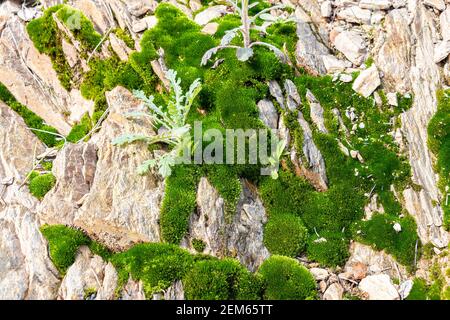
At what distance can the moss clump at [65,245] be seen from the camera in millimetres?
9281

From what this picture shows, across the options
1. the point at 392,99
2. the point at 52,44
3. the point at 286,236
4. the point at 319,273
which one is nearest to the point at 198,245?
the point at 286,236

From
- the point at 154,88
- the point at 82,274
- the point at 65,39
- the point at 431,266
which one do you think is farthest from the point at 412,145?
the point at 65,39

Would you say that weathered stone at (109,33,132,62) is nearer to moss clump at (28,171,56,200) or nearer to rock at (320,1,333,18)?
moss clump at (28,171,56,200)

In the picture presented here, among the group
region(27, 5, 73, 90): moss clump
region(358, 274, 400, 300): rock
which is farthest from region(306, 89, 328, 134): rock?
region(27, 5, 73, 90): moss clump

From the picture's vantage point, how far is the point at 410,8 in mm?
12391

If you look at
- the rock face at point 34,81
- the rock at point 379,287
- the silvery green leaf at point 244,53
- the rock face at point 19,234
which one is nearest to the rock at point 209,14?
the silvery green leaf at point 244,53

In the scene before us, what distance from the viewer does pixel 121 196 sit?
9930 millimetres

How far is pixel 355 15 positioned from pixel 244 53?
12.4ft

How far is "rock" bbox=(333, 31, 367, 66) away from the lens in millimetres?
12164

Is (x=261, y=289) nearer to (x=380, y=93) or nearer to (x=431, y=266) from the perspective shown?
(x=431, y=266)

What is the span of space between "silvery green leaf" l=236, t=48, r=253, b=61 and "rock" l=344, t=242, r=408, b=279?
195 inches

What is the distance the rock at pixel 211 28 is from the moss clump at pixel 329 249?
19.4ft

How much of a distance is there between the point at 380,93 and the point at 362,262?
431 cm

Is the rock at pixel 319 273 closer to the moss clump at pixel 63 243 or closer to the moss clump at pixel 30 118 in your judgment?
the moss clump at pixel 63 243
